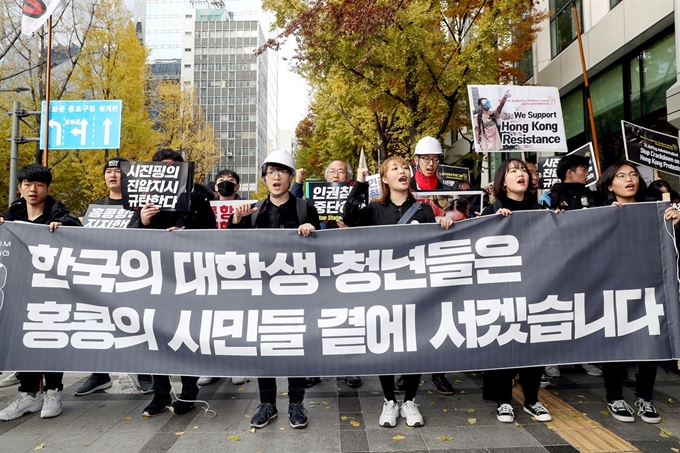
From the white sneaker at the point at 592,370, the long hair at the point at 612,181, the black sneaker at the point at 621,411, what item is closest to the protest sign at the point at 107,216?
the long hair at the point at 612,181

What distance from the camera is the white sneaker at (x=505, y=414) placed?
141 inches

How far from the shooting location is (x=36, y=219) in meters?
4.02

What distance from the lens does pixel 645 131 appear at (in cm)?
624

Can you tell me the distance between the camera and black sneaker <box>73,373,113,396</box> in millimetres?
4496

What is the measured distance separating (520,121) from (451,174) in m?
1.95

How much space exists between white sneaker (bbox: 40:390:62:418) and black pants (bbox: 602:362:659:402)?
4381mm

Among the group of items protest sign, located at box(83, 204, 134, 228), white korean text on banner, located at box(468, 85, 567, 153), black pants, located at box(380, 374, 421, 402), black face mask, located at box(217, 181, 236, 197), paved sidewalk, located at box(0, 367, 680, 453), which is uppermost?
white korean text on banner, located at box(468, 85, 567, 153)

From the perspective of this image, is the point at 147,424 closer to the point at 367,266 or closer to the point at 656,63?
the point at 367,266

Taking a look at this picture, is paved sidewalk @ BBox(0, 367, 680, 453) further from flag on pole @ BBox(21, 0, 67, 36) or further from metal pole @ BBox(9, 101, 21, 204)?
metal pole @ BBox(9, 101, 21, 204)

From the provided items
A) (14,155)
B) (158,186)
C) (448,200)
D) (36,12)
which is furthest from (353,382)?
(14,155)

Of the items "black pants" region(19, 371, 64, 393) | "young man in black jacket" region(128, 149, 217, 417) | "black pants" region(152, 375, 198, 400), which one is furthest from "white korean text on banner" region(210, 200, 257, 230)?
"black pants" region(19, 371, 64, 393)

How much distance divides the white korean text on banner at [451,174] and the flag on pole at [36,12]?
7.54m

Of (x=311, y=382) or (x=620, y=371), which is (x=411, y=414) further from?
(x=620, y=371)

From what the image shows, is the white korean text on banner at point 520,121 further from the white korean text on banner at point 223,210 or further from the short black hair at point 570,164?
the white korean text on banner at point 223,210
